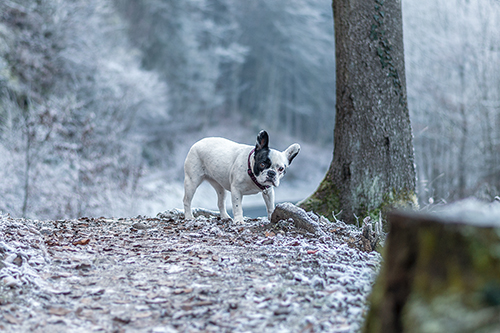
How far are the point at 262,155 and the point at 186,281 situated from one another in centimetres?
216

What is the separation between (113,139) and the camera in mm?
12758

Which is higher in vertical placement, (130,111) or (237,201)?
(130,111)

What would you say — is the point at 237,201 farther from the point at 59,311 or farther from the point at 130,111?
the point at 130,111

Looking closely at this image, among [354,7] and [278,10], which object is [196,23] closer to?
[278,10]

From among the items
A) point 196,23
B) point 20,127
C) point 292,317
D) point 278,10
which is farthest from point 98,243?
point 278,10

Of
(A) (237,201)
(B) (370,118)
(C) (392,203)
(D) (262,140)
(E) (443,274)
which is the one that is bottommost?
(C) (392,203)

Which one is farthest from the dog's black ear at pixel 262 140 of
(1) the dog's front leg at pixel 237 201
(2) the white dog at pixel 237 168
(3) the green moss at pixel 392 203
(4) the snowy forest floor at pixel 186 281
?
(3) the green moss at pixel 392 203

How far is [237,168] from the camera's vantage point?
17.6 ft

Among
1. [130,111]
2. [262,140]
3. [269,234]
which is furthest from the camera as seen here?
[130,111]

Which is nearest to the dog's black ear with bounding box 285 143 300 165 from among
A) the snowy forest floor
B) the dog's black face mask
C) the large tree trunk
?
the dog's black face mask

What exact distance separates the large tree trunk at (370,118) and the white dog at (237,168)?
0.80 m

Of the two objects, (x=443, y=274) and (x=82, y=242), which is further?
(x=82, y=242)

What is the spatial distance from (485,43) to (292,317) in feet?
38.9

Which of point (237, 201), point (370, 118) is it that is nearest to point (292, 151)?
point (237, 201)
